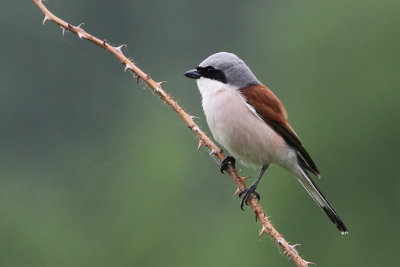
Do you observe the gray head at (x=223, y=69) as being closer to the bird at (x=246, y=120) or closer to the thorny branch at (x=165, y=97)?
the bird at (x=246, y=120)

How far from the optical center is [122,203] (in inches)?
985

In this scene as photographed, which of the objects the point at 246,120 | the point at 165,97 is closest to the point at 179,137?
the point at 246,120

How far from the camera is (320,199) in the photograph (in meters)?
5.49

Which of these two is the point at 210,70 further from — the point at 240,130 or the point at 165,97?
the point at 165,97

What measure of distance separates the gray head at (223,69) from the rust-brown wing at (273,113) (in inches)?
4.4

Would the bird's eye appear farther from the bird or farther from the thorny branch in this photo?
the thorny branch

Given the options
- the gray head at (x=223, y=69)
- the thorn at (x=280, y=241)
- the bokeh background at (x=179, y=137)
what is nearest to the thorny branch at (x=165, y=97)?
the thorn at (x=280, y=241)

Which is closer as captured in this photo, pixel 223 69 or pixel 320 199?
pixel 320 199

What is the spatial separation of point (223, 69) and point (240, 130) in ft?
1.58

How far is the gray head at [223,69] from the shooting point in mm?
5660

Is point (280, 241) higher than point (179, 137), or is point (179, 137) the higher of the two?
point (179, 137)

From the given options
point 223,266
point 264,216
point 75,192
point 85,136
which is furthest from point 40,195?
point 264,216

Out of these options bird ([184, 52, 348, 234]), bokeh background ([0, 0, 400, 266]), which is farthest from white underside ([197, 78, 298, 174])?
bokeh background ([0, 0, 400, 266])

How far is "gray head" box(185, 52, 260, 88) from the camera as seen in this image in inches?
223
